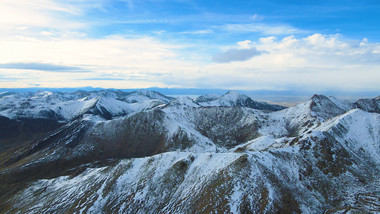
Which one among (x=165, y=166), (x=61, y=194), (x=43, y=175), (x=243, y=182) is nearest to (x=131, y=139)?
(x=43, y=175)

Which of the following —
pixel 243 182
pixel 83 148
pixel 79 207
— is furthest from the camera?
pixel 83 148

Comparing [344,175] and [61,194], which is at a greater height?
[344,175]

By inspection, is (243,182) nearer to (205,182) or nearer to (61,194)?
(205,182)

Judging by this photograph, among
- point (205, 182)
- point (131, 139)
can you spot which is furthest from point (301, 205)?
point (131, 139)

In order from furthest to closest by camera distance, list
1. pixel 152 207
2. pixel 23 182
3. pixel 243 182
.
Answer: pixel 23 182
pixel 152 207
pixel 243 182

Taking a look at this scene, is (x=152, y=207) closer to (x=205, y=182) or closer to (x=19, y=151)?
(x=205, y=182)

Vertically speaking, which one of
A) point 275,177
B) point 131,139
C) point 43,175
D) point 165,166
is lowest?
point 43,175

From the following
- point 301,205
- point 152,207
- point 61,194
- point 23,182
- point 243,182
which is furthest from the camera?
point 23,182

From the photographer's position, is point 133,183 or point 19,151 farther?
point 19,151

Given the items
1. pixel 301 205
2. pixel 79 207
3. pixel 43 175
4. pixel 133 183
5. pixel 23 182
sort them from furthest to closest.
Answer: pixel 43 175
pixel 23 182
pixel 133 183
pixel 79 207
pixel 301 205
